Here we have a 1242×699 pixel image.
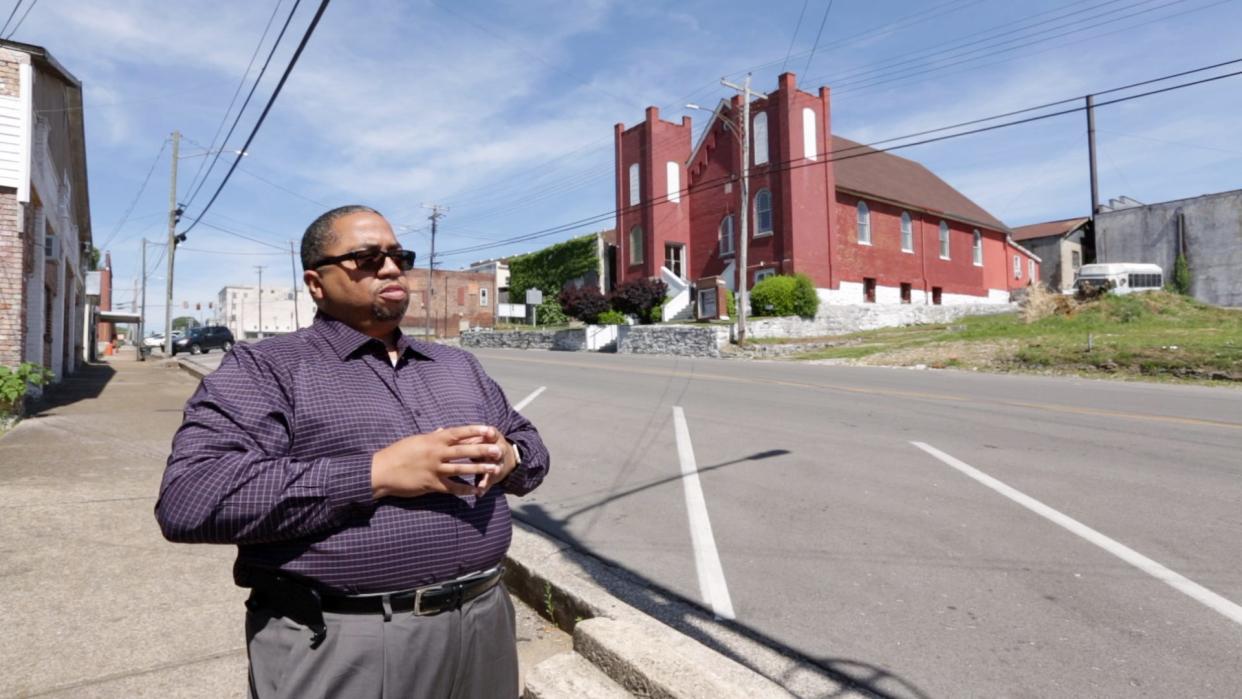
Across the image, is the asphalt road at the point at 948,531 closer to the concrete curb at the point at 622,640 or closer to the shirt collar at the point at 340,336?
the concrete curb at the point at 622,640

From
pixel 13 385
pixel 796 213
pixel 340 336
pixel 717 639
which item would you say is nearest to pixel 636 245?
pixel 796 213

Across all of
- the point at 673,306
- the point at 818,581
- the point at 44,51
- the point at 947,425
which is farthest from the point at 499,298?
the point at 818,581

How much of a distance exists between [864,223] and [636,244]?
11.8 metres

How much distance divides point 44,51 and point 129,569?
41.2 ft

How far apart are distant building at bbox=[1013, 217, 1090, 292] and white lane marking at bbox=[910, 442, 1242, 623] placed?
51.8 meters

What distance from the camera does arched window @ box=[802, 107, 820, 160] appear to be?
34.5 meters

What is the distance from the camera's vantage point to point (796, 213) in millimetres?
33844

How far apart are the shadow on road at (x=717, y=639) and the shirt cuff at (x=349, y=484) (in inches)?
86.4

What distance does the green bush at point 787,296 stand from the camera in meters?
31.3

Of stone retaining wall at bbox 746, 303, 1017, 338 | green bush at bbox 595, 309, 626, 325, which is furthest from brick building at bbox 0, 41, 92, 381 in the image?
stone retaining wall at bbox 746, 303, 1017, 338

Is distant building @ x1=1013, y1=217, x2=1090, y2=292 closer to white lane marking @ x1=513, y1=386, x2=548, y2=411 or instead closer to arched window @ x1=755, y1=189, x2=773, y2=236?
arched window @ x1=755, y1=189, x2=773, y2=236

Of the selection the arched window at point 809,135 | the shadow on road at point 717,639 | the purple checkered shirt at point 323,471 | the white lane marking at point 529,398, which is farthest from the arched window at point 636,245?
the purple checkered shirt at point 323,471

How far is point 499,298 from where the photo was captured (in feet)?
228

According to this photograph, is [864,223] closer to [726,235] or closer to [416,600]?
[726,235]
